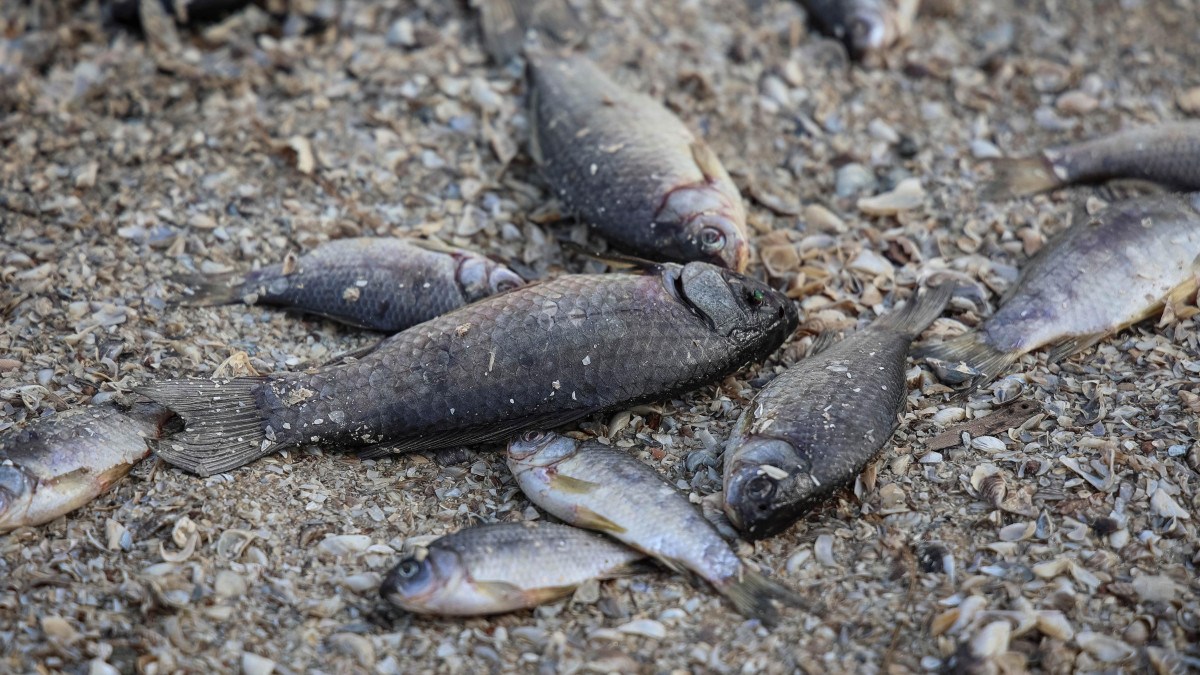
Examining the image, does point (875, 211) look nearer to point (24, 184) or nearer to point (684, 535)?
point (684, 535)

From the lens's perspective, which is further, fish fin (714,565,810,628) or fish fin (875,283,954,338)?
fish fin (875,283,954,338)

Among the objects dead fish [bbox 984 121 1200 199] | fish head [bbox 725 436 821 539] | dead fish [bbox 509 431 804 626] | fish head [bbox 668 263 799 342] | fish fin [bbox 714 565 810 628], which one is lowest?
fish fin [bbox 714 565 810 628]

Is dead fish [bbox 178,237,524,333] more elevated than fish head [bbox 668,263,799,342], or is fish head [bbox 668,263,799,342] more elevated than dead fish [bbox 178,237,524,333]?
fish head [bbox 668,263,799,342]

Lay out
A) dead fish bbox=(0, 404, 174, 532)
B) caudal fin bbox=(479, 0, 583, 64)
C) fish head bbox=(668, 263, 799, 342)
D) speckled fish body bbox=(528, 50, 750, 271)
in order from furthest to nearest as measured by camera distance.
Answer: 1. caudal fin bbox=(479, 0, 583, 64)
2. speckled fish body bbox=(528, 50, 750, 271)
3. fish head bbox=(668, 263, 799, 342)
4. dead fish bbox=(0, 404, 174, 532)

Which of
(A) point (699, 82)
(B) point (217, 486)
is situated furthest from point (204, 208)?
(A) point (699, 82)

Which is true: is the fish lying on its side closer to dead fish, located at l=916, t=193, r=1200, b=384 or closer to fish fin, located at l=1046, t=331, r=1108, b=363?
dead fish, located at l=916, t=193, r=1200, b=384

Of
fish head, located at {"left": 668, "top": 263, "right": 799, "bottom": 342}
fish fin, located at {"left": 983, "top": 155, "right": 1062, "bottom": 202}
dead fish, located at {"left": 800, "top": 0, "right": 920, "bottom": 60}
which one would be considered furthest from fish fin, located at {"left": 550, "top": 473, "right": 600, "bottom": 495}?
dead fish, located at {"left": 800, "top": 0, "right": 920, "bottom": 60}

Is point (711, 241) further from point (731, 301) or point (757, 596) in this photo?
point (757, 596)
